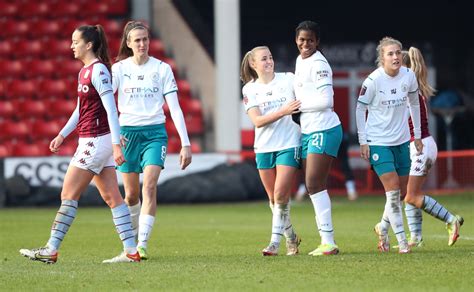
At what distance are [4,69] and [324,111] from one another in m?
15.9

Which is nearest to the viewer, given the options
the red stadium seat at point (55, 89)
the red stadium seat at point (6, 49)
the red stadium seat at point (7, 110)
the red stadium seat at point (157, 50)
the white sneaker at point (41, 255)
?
the white sneaker at point (41, 255)

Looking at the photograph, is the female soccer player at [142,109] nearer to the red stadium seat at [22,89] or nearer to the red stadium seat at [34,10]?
the red stadium seat at [22,89]

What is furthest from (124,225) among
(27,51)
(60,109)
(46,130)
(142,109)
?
(27,51)

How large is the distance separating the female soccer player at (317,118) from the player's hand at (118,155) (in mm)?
1829

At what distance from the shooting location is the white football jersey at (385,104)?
1134 cm

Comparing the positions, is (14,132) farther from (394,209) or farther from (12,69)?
(394,209)

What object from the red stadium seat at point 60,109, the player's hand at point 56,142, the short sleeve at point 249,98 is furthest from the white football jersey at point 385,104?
the red stadium seat at point 60,109

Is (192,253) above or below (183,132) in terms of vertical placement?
below

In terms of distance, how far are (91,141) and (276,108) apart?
6.12 ft

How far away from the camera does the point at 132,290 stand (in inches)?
347

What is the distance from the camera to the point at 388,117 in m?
11.4

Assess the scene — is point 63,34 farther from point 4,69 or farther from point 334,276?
point 334,276

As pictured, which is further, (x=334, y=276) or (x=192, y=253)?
(x=192, y=253)

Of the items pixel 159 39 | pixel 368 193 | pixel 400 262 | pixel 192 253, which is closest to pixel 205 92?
pixel 159 39
